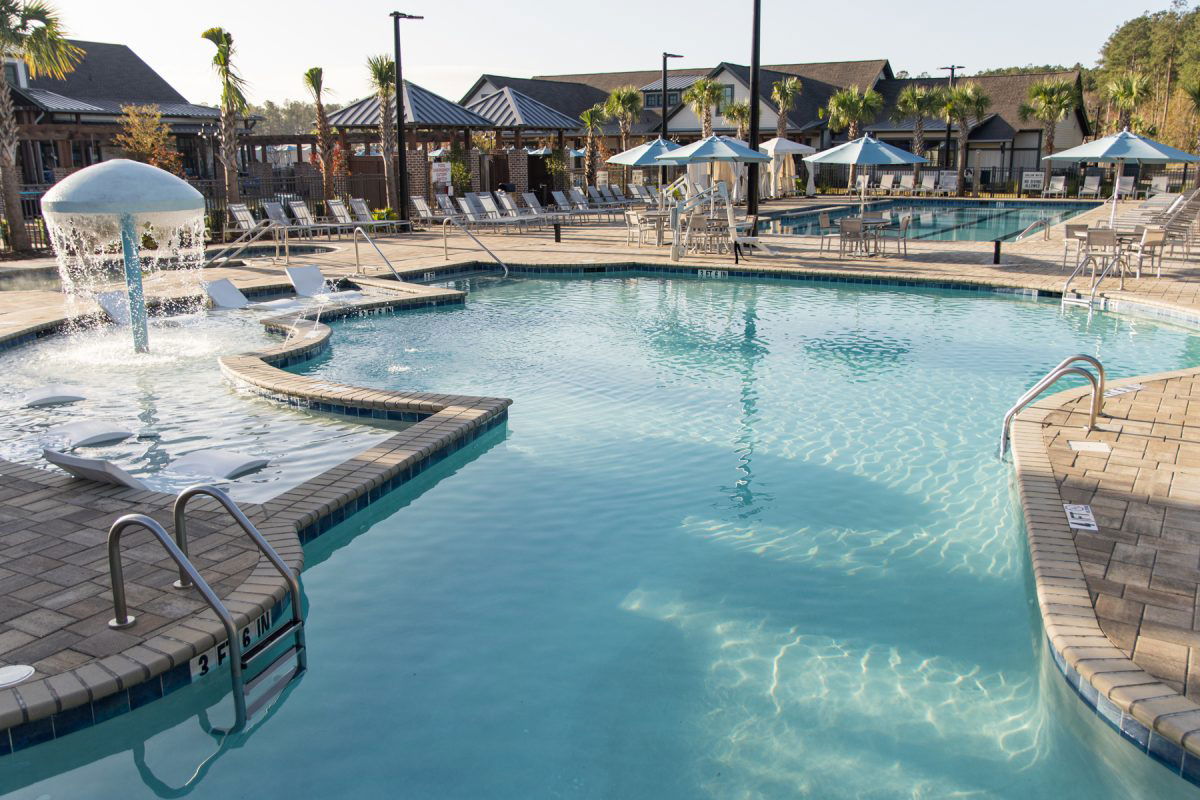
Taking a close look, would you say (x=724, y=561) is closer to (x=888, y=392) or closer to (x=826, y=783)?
(x=826, y=783)

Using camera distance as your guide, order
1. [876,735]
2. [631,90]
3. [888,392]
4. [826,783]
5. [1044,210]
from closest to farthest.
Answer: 1. [826,783]
2. [876,735]
3. [888,392]
4. [1044,210]
5. [631,90]

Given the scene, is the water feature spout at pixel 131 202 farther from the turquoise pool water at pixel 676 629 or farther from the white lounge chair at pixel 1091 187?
the white lounge chair at pixel 1091 187

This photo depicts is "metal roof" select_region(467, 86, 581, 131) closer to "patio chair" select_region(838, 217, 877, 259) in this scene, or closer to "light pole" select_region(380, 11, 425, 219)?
"light pole" select_region(380, 11, 425, 219)

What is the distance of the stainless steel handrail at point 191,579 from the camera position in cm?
326

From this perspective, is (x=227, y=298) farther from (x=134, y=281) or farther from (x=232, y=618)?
(x=232, y=618)

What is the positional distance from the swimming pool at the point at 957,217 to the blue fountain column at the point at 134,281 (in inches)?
561

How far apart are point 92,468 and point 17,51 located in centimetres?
1509

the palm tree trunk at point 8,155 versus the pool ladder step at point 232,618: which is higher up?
the palm tree trunk at point 8,155

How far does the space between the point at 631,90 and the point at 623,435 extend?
33949mm

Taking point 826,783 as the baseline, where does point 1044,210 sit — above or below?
above

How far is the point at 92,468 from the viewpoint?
4.95 metres

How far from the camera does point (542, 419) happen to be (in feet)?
24.4

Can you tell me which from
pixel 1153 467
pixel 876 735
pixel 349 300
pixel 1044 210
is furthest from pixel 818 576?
pixel 1044 210

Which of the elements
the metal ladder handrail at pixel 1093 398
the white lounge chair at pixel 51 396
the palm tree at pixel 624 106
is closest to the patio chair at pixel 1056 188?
the palm tree at pixel 624 106
